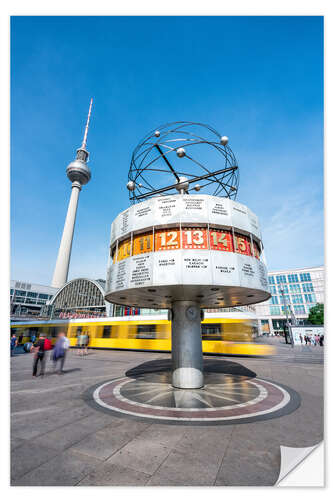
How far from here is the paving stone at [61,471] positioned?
429 centimetres

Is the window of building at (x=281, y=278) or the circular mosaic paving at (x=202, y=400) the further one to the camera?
the window of building at (x=281, y=278)

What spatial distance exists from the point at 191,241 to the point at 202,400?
720cm

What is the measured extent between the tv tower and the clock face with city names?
4168 inches

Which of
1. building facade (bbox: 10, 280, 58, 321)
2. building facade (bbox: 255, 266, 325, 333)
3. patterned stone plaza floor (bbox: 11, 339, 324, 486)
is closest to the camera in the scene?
patterned stone plaza floor (bbox: 11, 339, 324, 486)

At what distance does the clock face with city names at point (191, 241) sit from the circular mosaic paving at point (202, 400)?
254 inches

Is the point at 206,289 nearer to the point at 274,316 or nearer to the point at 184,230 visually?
the point at 184,230

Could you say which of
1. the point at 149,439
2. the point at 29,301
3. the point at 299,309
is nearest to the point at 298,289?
the point at 299,309

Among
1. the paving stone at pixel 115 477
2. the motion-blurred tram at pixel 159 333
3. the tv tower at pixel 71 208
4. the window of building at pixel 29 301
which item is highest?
the tv tower at pixel 71 208

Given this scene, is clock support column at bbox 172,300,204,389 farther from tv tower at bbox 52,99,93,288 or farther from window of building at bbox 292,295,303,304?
tv tower at bbox 52,99,93,288

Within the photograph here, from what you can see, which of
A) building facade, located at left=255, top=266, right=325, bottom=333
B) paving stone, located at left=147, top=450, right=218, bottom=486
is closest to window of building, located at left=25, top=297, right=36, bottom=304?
building facade, located at left=255, top=266, right=325, bottom=333

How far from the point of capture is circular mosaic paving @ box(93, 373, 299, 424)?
7980mm

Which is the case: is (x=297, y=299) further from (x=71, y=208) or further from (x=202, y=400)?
(x=71, y=208)

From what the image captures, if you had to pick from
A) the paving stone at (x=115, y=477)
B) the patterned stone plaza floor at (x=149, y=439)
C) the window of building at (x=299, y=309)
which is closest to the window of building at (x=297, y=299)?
the window of building at (x=299, y=309)

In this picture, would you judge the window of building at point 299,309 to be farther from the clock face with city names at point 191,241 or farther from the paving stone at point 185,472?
the paving stone at point 185,472
